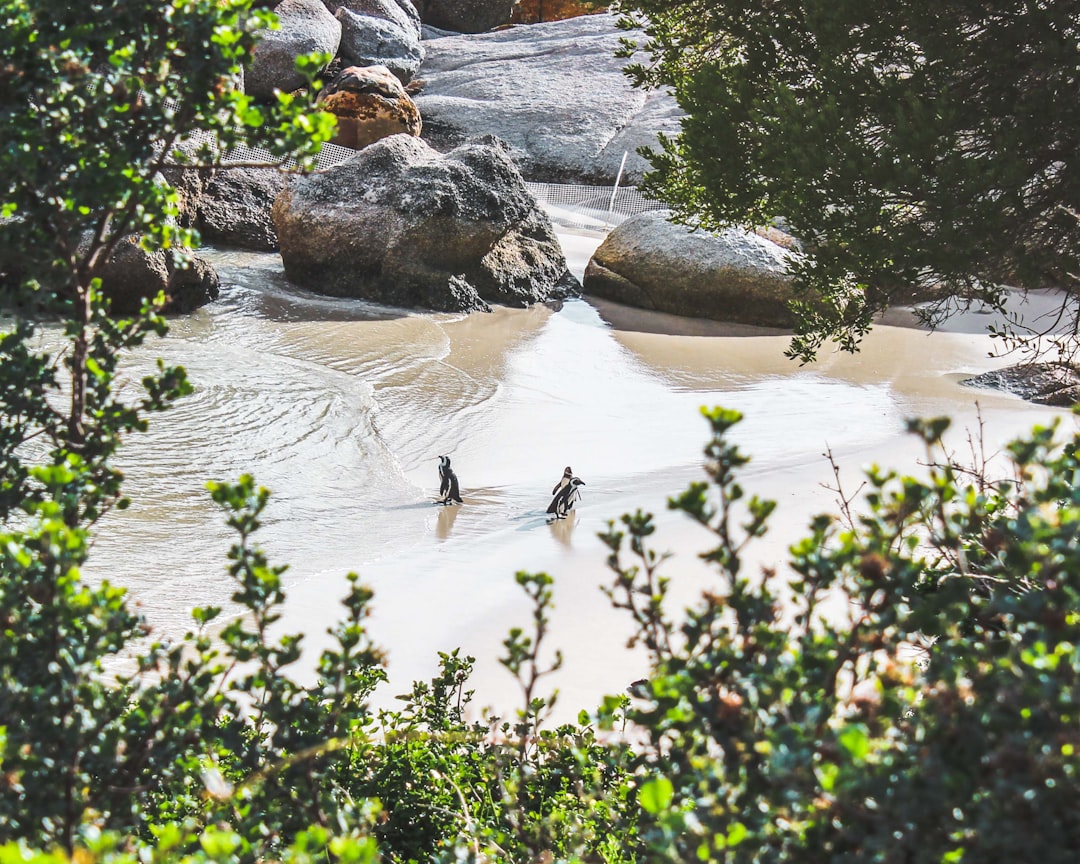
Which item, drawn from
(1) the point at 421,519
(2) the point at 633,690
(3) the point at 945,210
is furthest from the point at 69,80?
(1) the point at 421,519

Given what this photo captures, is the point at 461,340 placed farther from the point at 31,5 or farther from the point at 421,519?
the point at 31,5

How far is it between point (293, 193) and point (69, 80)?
1347 cm

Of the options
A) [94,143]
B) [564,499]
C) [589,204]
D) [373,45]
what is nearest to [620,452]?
[564,499]

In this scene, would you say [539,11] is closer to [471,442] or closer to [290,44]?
[290,44]

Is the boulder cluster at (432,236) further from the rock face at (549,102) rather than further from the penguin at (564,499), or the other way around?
the penguin at (564,499)

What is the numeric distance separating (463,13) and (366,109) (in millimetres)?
13227

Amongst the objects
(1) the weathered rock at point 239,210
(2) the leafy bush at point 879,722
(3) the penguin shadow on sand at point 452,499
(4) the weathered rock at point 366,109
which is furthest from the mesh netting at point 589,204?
(2) the leafy bush at point 879,722

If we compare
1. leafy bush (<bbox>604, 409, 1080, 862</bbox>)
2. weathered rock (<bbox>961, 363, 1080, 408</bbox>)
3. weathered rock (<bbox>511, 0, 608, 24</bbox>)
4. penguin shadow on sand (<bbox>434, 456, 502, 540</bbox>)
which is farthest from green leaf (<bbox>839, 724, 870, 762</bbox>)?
weathered rock (<bbox>511, 0, 608, 24</bbox>)

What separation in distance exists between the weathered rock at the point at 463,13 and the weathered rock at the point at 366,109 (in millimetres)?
12157

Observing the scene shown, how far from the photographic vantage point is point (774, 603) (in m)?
1.91

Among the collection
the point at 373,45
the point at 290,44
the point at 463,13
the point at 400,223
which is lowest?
the point at 400,223

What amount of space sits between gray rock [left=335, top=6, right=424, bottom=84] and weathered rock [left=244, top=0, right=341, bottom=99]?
73cm

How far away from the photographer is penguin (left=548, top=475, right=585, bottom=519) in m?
7.71

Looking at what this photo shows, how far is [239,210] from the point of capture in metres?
17.0
